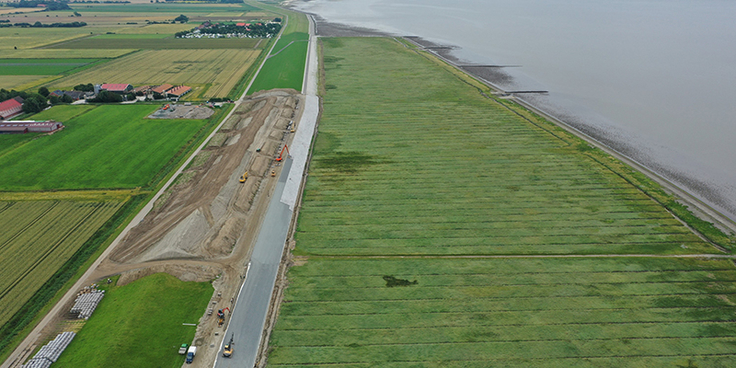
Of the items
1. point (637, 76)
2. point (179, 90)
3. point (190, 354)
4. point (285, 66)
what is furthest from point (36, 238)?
point (637, 76)

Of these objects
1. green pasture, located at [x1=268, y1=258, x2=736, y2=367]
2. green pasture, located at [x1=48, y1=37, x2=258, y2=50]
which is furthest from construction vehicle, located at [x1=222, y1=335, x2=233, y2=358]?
green pasture, located at [x1=48, y1=37, x2=258, y2=50]

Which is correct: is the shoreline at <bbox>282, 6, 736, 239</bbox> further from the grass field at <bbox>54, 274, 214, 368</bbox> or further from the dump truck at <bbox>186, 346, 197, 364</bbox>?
the grass field at <bbox>54, 274, 214, 368</bbox>

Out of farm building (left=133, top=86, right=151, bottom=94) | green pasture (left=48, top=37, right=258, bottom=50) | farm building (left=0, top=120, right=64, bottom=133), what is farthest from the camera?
green pasture (left=48, top=37, right=258, bottom=50)

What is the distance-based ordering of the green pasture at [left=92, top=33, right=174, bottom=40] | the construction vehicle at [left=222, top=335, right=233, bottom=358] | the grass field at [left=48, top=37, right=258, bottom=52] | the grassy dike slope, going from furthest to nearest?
the green pasture at [left=92, top=33, right=174, bottom=40] < the grass field at [left=48, top=37, right=258, bottom=52] < the grassy dike slope < the construction vehicle at [left=222, top=335, right=233, bottom=358]

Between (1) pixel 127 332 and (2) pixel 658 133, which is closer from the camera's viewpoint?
(1) pixel 127 332

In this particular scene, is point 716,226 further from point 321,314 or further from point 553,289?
point 321,314

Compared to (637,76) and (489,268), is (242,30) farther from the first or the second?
(489,268)

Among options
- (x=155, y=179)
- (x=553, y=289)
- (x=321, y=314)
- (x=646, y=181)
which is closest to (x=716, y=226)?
(x=646, y=181)
